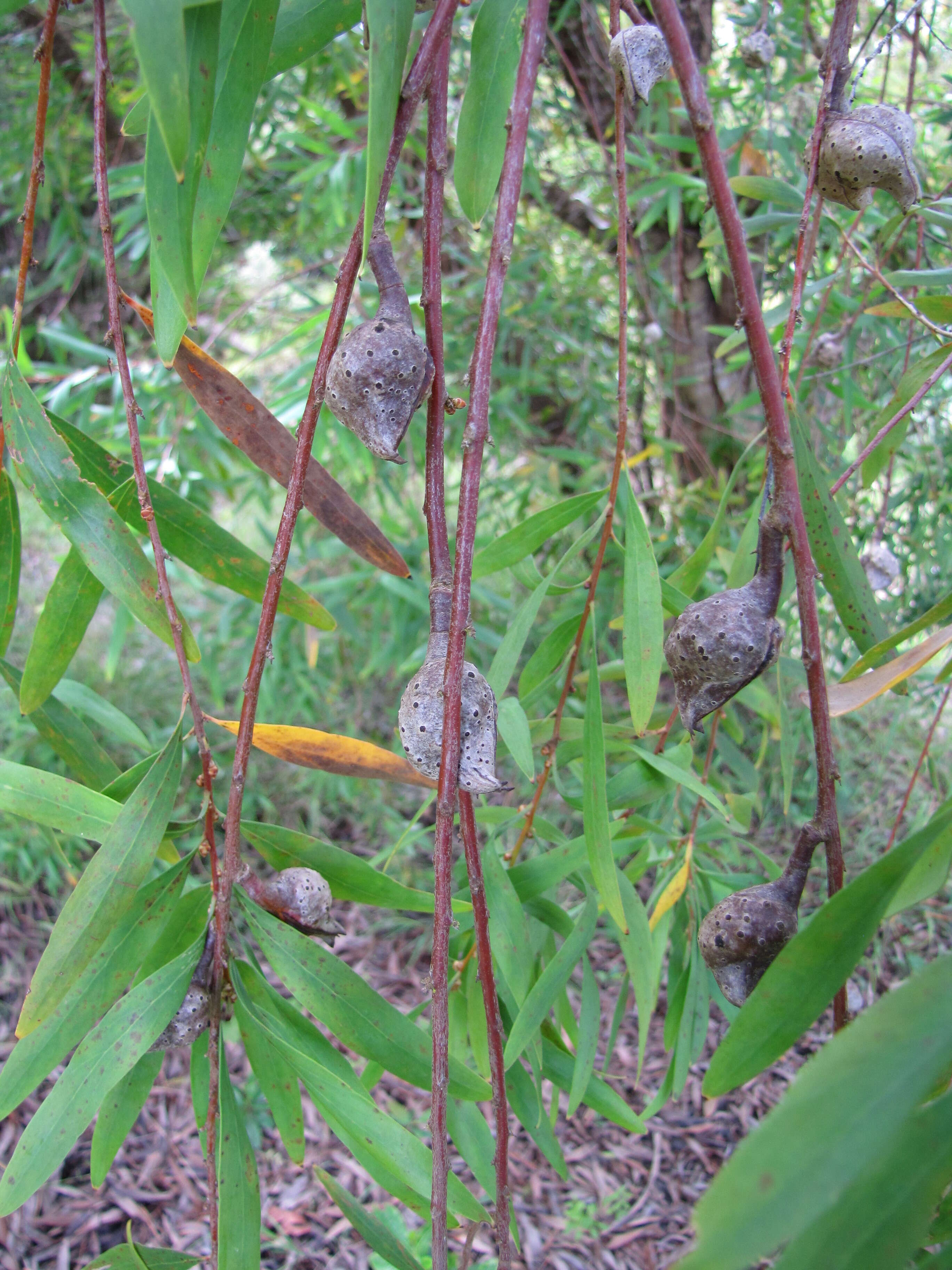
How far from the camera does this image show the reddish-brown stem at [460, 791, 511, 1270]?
1.28 feet

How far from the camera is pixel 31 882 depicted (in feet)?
5.43

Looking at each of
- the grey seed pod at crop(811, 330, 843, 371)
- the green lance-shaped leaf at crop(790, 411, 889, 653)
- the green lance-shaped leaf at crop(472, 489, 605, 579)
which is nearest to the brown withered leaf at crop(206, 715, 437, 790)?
the green lance-shaped leaf at crop(472, 489, 605, 579)

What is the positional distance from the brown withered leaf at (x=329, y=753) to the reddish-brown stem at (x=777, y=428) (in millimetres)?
205

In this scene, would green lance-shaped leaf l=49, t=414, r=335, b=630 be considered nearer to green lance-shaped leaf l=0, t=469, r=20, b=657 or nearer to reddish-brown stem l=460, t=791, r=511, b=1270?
green lance-shaped leaf l=0, t=469, r=20, b=657

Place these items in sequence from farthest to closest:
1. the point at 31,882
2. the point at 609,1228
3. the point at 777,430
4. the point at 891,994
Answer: the point at 31,882 → the point at 609,1228 → the point at 777,430 → the point at 891,994

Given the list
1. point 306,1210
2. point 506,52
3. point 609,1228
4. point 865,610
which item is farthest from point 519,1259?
point 506,52

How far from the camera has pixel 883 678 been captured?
15.5 inches

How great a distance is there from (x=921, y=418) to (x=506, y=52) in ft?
3.38

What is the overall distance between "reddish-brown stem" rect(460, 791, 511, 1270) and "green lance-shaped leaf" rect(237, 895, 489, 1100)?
5 cm

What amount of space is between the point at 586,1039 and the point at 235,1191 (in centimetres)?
23

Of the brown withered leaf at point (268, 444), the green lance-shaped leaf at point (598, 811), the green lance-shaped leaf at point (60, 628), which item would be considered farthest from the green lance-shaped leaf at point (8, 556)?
the green lance-shaped leaf at point (598, 811)

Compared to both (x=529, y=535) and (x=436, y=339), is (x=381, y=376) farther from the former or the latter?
(x=529, y=535)

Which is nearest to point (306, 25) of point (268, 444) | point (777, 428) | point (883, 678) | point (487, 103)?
point (487, 103)

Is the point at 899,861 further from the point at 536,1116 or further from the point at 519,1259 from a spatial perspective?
the point at 519,1259
